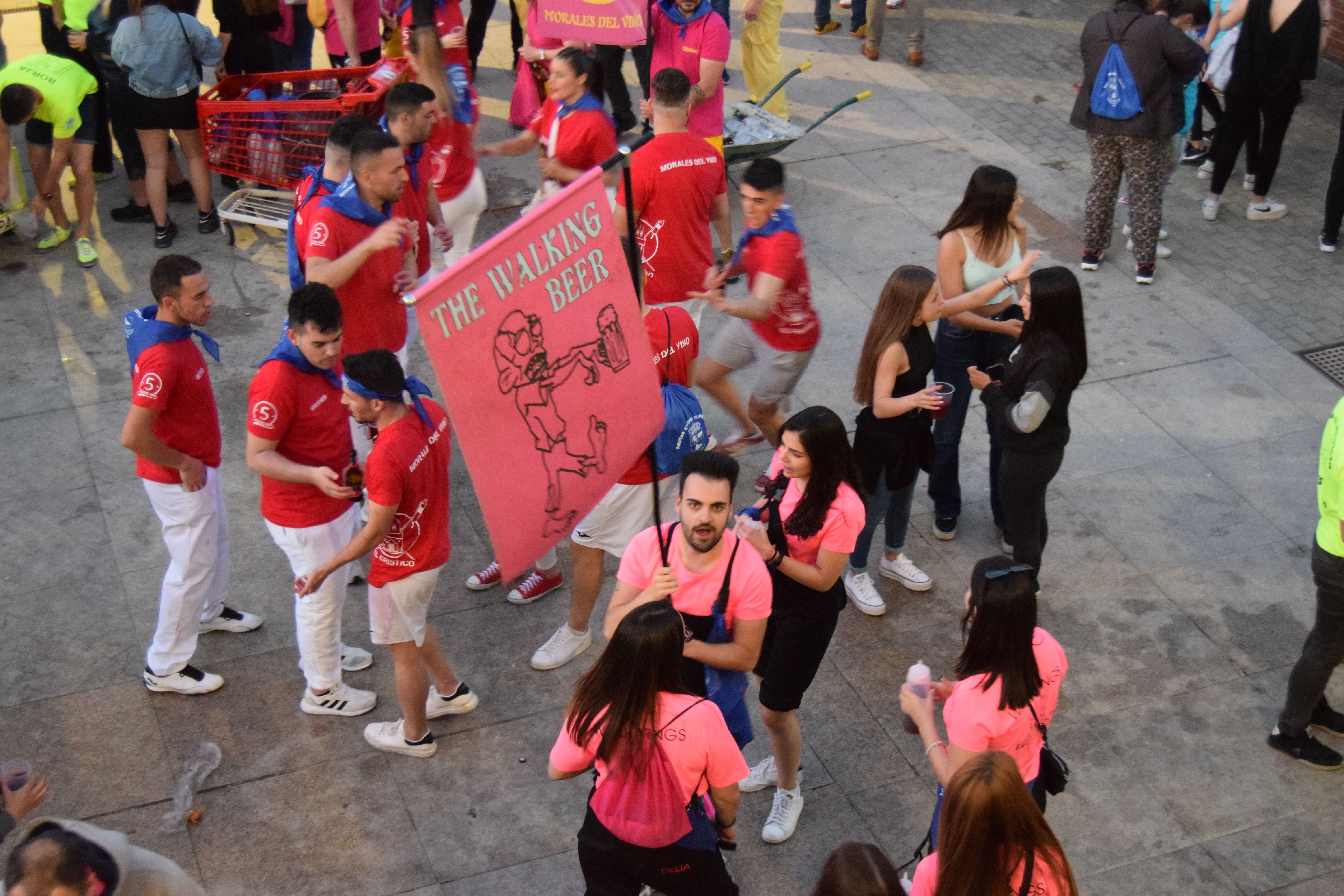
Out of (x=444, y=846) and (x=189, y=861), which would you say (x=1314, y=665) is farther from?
(x=189, y=861)

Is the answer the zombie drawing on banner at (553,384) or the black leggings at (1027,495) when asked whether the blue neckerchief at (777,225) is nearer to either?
the black leggings at (1027,495)

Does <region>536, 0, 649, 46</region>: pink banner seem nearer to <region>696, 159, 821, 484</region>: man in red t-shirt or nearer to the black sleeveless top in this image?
<region>696, 159, 821, 484</region>: man in red t-shirt

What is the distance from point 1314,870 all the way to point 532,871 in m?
3.09

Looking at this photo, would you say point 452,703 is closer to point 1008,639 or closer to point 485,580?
point 485,580

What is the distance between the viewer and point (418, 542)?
191 inches

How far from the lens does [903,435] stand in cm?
573

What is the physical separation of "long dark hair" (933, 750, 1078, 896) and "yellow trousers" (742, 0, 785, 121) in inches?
290

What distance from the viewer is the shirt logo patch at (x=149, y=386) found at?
16.3 ft

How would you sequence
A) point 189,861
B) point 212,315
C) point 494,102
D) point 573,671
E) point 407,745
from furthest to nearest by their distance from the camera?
point 494,102 < point 212,315 < point 573,671 < point 407,745 < point 189,861

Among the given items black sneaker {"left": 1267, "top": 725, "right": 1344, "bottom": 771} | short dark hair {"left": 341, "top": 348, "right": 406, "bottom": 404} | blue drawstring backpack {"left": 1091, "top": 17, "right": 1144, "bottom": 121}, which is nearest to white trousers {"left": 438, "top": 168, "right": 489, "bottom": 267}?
short dark hair {"left": 341, "top": 348, "right": 406, "bottom": 404}

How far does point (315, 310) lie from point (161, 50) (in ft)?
14.6

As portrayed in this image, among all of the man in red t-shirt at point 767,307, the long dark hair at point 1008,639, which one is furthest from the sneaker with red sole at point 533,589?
the long dark hair at point 1008,639

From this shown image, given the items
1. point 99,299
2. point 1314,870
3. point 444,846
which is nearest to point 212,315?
point 99,299

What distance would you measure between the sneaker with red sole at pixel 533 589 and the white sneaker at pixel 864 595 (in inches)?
57.7
